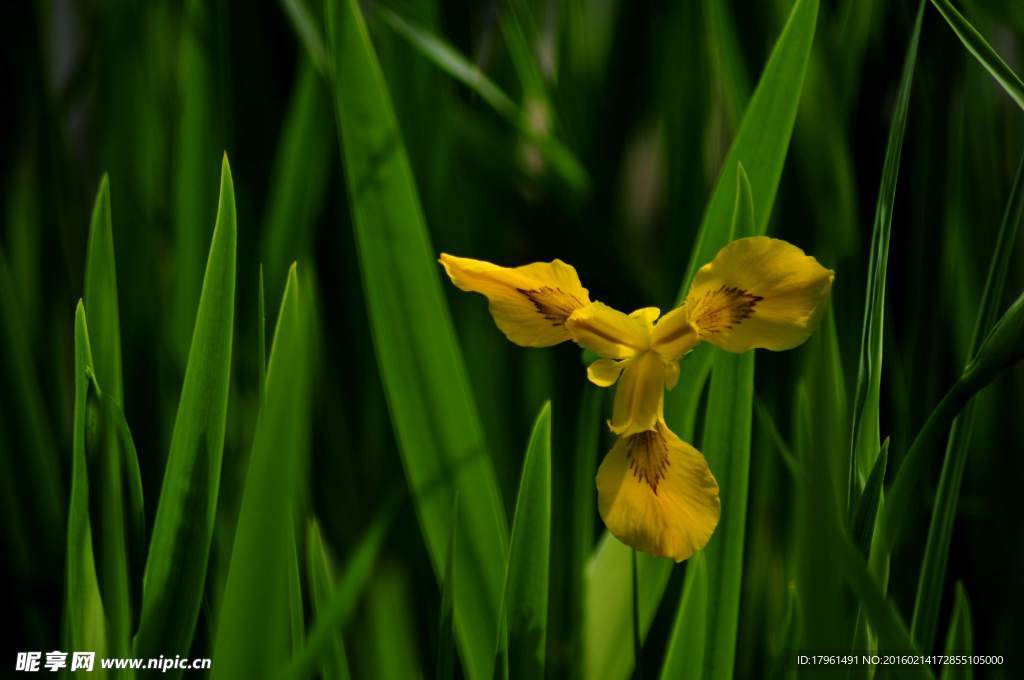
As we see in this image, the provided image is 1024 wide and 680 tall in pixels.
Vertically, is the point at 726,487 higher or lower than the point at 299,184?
lower

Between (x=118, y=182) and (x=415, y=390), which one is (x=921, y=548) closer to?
(x=415, y=390)

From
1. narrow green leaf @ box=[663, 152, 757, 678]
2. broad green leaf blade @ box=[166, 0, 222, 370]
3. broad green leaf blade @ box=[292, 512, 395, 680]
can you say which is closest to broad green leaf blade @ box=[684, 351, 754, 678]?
narrow green leaf @ box=[663, 152, 757, 678]

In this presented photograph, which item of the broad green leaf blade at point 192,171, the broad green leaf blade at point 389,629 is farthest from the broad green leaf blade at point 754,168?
the broad green leaf blade at point 192,171

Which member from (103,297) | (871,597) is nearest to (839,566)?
(871,597)

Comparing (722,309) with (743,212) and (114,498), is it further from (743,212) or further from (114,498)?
(114,498)

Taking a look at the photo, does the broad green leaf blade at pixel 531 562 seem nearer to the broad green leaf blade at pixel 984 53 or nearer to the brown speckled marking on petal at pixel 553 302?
the brown speckled marking on petal at pixel 553 302

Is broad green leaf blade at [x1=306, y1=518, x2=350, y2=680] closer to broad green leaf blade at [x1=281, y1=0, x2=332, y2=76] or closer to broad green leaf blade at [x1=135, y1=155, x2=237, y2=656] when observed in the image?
broad green leaf blade at [x1=135, y1=155, x2=237, y2=656]
